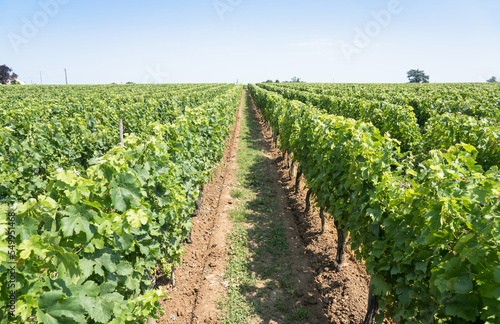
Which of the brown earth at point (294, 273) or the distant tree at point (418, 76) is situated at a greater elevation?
the distant tree at point (418, 76)

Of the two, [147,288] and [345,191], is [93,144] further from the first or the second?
[345,191]

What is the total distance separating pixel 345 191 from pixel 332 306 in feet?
6.23

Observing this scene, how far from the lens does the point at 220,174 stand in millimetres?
10344

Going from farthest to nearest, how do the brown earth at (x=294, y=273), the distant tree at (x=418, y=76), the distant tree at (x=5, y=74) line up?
the distant tree at (x=418, y=76) → the distant tree at (x=5, y=74) → the brown earth at (x=294, y=273)

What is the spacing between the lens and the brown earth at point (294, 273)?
436 centimetres

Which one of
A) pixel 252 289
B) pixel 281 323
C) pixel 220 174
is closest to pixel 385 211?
pixel 281 323

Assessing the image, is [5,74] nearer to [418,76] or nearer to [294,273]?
[294,273]

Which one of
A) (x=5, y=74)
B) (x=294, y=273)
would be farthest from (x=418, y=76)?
(x=5, y=74)

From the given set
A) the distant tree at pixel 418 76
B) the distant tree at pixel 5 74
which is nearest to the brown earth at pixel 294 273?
the distant tree at pixel 5 74

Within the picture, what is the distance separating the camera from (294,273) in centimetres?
522

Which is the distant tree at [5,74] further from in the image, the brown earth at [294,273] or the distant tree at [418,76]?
the distant tree at [418,76]

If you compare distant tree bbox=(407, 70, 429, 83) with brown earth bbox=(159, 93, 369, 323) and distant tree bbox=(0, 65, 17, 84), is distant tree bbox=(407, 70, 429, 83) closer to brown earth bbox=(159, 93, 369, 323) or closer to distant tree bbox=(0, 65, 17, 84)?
brown earth bbox=(159, 93, 369, 323)

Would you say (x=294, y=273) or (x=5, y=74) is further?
(x=5, y=74)

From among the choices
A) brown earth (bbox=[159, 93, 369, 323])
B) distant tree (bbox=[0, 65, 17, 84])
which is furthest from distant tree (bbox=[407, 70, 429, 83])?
distant tree (bbox=[0, 65, 17, 84])
